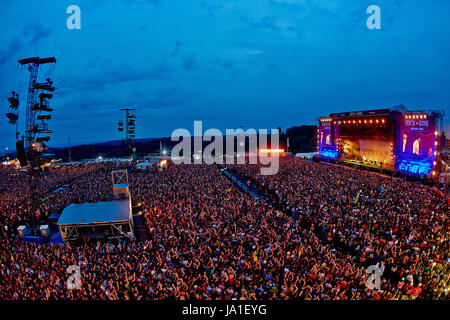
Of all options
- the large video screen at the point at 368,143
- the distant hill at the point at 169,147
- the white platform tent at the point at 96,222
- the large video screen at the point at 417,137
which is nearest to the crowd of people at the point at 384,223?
the large video screen at the point at 417,137

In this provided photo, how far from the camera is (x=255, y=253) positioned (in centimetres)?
808

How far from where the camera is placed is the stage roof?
1133 centimetres

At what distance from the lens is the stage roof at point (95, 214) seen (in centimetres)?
1133

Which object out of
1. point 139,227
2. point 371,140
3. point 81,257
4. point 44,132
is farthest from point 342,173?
point 44,132

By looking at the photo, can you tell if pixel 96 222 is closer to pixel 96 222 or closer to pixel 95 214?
pixel 96 222

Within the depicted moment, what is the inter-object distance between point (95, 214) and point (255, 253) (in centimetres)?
784

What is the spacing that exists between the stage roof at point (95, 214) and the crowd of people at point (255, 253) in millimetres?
1253

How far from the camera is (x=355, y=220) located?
429 inches

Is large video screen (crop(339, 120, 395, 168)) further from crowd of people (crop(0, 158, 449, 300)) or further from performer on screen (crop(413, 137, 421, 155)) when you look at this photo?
crowd of people (crop(0, 158, 449, 300))

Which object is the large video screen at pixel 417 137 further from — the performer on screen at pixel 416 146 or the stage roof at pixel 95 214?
the stage roof at pixel 95 214

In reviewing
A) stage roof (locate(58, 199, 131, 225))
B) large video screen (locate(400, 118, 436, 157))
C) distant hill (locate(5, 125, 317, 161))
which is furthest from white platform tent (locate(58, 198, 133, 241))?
distant hill (locate(5, 125, 317, 161))

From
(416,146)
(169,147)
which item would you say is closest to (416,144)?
(416,146)

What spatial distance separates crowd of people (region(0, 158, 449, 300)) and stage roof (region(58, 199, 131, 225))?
1.25 m
